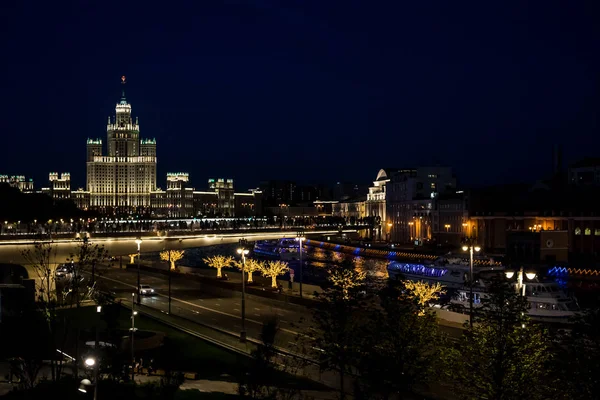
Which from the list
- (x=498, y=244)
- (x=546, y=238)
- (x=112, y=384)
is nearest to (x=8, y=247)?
(x=112, y=384)

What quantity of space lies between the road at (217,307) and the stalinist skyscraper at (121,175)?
454ft

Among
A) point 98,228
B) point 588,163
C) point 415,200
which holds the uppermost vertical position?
point 588,163

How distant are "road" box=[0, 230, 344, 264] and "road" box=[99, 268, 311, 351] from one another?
2647 mm

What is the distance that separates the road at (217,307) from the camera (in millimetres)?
30569

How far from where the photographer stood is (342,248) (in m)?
102

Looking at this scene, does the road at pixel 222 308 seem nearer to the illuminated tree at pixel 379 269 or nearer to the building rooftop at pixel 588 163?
the illuminated tree at pixel 379 269

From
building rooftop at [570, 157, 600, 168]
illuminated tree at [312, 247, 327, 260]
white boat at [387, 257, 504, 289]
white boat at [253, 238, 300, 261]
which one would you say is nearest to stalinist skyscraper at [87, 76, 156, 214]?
white boat at [253, 238, 300, 261]

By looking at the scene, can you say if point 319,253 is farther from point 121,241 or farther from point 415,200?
point 121,241

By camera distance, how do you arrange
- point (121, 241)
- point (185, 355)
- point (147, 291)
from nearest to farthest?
1. point (185, 355)
2. point (147, 291)
3. point (121, 241)

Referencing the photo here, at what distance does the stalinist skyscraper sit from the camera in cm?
19038

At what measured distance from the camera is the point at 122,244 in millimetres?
48969

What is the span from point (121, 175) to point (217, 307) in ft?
528

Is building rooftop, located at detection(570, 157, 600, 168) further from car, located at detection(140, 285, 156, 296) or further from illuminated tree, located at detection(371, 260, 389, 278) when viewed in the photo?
car, located at detection(140, 285, 156, 296)

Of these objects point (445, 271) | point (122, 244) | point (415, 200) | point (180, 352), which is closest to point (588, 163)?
point (415, 200)
